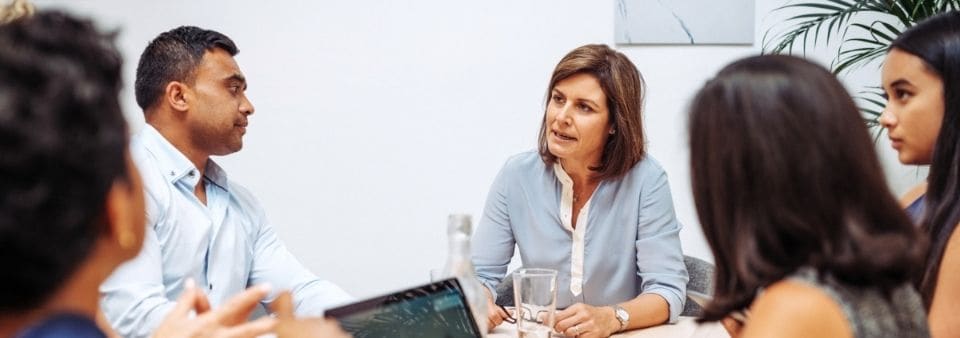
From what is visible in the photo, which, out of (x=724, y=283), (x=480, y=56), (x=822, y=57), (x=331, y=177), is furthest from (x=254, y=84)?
(x=724, y=283)

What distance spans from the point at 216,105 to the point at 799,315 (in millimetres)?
1579

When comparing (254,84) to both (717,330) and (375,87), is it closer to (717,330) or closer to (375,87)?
(375,87)

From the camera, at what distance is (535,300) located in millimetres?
1586

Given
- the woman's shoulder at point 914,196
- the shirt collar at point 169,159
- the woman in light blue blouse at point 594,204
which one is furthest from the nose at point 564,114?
the shirt collar at point 169,159

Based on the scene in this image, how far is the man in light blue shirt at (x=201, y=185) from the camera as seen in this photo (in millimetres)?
1890

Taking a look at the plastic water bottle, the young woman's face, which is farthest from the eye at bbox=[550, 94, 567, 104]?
the young woman's face

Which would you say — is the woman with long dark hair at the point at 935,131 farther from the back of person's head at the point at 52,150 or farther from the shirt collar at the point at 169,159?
the shirt collar at the point at 169,159

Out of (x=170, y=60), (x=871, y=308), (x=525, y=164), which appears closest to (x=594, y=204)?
(x=525, y=164)

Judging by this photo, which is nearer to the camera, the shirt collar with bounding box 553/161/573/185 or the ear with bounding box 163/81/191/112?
the ear with bounding box 163/81/191/112

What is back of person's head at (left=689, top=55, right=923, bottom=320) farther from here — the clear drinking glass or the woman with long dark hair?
the clear drinking glass

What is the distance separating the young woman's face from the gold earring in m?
1.32

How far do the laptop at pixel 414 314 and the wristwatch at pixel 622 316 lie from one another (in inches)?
23.1

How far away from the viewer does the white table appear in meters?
1.75

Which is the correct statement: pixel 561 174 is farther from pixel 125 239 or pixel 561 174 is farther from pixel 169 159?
pixel 125 239
